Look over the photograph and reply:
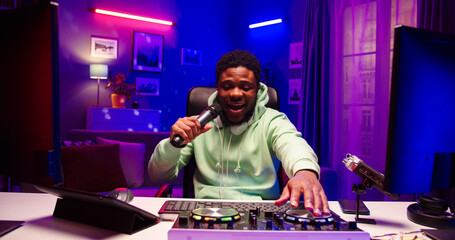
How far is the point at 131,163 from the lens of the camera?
9.06 feet

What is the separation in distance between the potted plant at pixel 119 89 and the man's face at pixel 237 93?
11.9ft

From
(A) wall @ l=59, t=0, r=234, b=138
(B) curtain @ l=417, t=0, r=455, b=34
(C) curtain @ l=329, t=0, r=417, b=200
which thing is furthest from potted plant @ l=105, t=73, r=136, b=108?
(B) curtain @ l=417, t=0, r=455, b=34

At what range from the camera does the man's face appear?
145 centimetres

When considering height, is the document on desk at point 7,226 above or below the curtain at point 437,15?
below

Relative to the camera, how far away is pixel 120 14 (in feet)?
16.3

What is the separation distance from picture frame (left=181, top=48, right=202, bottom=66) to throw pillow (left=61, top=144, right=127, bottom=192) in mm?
3298

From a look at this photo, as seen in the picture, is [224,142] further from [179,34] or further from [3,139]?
[179,34]

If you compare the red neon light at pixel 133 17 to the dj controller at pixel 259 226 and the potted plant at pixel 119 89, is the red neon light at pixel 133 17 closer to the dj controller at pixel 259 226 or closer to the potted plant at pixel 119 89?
the potted plant at pixel 119 89

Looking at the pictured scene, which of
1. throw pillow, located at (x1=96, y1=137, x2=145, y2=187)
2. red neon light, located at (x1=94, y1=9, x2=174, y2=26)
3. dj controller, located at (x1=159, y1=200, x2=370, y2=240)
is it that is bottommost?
throw pillow, located at (x1=96, y1=137, x2=145, y2=187)

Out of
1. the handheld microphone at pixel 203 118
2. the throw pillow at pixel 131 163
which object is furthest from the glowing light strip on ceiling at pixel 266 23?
the handheld microphone at pixel 203 118

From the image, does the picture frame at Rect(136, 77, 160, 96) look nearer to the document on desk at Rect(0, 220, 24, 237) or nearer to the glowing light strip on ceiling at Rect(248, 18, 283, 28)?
the glowing light strip on ceiling at Rect(248, 18, 283, 28)

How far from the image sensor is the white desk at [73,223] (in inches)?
28.3

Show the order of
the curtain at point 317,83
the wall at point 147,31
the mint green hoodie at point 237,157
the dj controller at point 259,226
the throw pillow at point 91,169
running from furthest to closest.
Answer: the wall at point 147,31 < the curtain at point 317,83 < the throw pillow at point 91,169 < the mint green hoodie at point 237,157 < the dj controller at point 259,226

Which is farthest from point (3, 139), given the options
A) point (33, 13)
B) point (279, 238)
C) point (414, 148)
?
point (414, 148)
